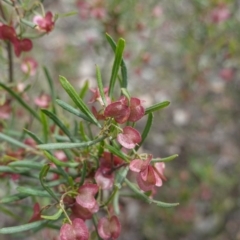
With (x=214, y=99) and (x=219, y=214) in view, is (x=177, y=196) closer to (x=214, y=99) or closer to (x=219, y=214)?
(x=219, y=214)

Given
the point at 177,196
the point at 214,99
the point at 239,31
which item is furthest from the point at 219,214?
the point at 239,31

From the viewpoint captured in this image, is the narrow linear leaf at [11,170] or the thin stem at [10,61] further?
the thin stem at [10,61]

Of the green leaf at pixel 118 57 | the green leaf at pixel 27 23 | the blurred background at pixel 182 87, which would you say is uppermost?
the green leaf at pixel 118 57

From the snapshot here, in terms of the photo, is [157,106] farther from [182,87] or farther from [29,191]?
[182,87]

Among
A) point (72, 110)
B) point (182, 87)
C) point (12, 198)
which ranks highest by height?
point (72, 110)

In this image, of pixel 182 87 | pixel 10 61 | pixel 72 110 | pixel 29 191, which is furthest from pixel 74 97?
pixel 182 87

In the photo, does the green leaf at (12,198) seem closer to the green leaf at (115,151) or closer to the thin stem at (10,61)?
the green leaf at (115,151)

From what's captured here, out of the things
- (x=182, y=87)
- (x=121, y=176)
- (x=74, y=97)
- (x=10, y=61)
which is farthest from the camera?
(x=182, y=87)

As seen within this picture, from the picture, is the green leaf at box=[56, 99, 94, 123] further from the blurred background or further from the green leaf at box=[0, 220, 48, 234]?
the blurred background

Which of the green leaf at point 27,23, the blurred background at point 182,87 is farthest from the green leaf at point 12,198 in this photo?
the blurred background at point 182,87

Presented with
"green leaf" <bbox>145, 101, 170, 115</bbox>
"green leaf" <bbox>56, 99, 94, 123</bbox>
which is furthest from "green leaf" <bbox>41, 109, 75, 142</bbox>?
"green leaf" <bbox>145, 101, 170, 115</bbox>
